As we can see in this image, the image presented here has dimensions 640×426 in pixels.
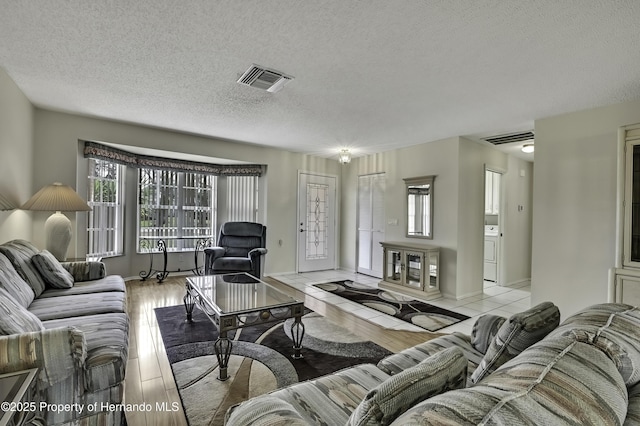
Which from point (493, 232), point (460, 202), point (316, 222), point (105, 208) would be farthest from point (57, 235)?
point (493, 232)

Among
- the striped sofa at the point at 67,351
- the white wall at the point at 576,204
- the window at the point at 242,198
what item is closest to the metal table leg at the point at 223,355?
the striped sofa at the point at 67,351

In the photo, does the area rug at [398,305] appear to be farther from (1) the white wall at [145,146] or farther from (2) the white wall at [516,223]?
(2) the white wall at [516,223]

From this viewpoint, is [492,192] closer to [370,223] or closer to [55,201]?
[370,223]

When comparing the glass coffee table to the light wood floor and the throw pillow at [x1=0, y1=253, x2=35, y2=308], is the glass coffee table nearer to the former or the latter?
the light wood floor

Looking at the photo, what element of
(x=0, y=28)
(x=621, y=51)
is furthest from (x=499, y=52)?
(x=0, y=28)

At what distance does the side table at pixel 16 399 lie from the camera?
2.87 ft

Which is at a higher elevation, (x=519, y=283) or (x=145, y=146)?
(x=145, y=146)

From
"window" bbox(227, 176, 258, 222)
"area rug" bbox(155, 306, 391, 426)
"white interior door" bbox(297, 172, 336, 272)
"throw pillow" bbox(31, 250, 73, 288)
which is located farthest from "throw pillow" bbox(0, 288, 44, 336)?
"white interior door" bbox(297, 172, 336, 272)

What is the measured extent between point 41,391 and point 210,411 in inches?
32.5

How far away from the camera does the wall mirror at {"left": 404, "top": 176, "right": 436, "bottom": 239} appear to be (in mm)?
4703

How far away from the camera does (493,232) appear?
5.32 metres

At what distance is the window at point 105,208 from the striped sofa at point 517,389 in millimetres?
4455

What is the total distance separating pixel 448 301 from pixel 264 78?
3679 millimetres

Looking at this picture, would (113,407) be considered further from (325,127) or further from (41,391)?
(325,127)
